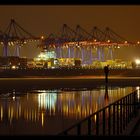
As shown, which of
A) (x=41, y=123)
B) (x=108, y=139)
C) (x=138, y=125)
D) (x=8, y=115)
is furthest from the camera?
(x=8, y=115)

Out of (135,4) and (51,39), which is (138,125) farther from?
(51,39)

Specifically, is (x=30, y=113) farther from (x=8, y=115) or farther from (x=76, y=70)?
(x=76, y=70)

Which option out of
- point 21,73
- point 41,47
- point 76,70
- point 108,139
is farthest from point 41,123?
point 41,47

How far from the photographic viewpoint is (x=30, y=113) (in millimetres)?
19953

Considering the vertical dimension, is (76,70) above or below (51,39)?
below

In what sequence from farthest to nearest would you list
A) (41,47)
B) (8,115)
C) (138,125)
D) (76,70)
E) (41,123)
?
(41,47) < (76,70) < (8,115) < (41,123) < (138,125)

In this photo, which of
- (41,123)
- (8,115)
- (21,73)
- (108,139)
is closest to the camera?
(108,139)

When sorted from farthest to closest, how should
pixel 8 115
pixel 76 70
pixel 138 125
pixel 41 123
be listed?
pixel 76 70, pixel 8 115, pixel 41 123, pixel 138 125
